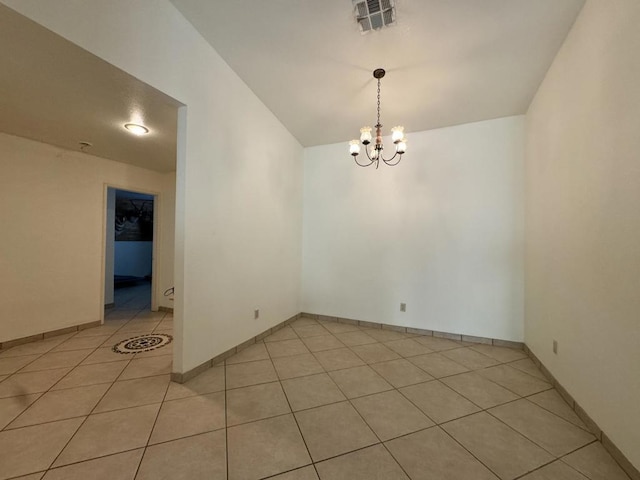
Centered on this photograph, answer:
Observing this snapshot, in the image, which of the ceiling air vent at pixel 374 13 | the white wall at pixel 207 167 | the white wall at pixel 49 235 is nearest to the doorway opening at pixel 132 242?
the white wall at pixel 49 235

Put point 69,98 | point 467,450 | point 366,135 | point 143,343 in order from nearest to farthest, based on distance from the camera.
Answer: point 467,450 → point 69,98 → point 366,135 → point 143,343

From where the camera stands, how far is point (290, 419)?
1.73 metres

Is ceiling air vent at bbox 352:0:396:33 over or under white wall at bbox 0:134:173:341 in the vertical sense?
over

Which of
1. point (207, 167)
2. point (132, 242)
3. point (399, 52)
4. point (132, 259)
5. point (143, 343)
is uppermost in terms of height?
point (399, 52)

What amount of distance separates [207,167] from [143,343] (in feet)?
7.71

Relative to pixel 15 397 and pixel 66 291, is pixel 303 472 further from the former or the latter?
pixel 66 291

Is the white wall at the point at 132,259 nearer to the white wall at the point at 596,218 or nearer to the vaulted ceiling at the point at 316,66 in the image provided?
the vaulted ceiling at the point at 316,66

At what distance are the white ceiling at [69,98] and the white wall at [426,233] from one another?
8.04 feet

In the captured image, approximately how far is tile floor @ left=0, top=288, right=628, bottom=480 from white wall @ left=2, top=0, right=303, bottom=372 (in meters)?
0.51

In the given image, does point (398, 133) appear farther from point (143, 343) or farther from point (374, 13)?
point (143, 343)

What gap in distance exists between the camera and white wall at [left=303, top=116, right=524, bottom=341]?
3.16 m

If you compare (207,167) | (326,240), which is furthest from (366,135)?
(326,240)

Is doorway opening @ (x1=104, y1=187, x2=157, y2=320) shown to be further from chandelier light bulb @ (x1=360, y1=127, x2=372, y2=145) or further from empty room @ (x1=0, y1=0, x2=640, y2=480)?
chandelier light bulb @ (x1=360, y1=127, x2=372, y2=145)

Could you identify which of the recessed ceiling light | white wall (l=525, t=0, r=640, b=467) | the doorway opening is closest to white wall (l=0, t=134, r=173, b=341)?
the recessed ceiling light
